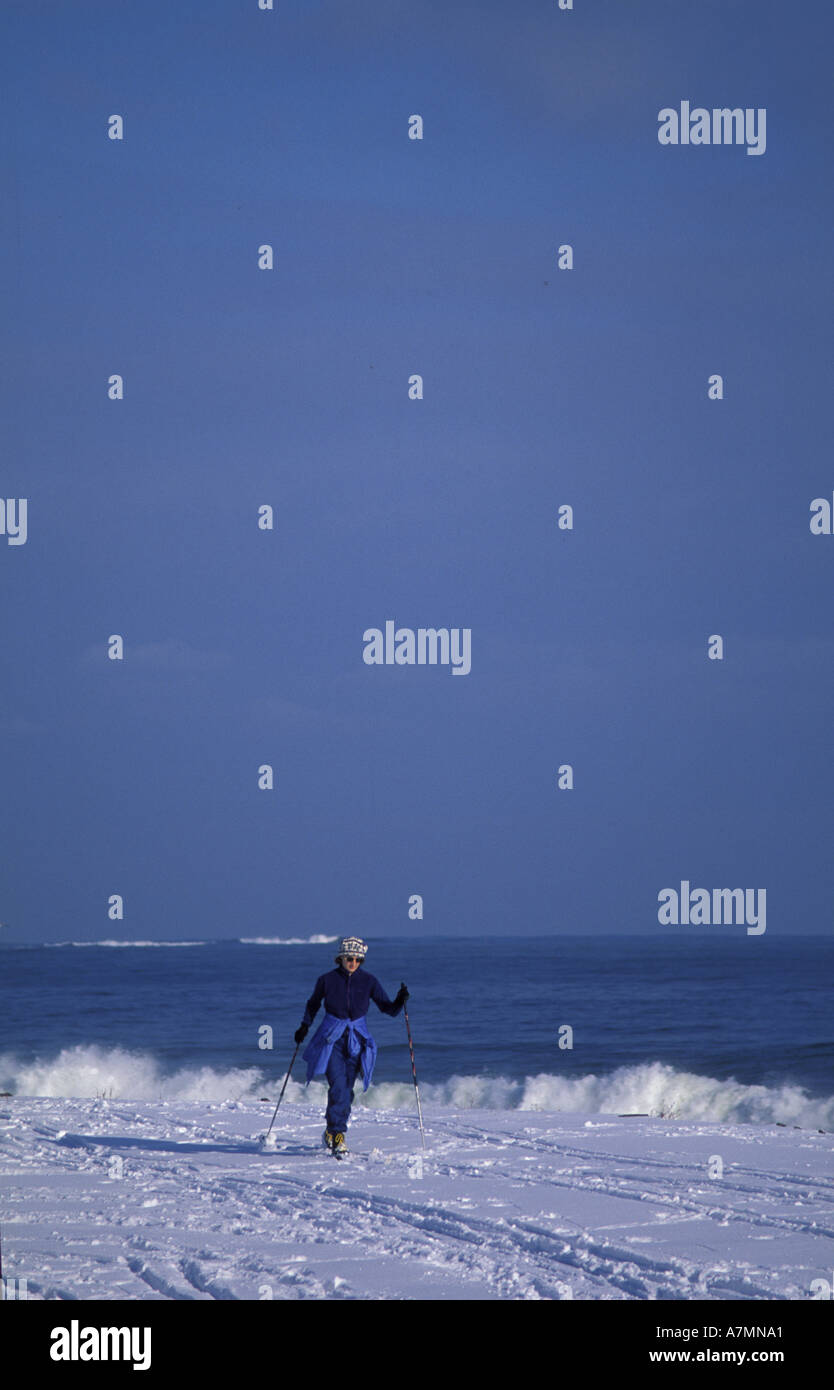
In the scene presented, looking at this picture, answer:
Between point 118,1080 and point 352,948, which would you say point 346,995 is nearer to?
point 352,948

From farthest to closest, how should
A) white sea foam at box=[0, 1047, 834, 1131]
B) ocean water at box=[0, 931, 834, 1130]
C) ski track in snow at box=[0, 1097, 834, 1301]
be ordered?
ocean water at box=[0, 931, 834, 1130], white sea foam at box=[0, 1047, 834, 1131], ski track in snow at box=[0, 1097, 834, 1301]

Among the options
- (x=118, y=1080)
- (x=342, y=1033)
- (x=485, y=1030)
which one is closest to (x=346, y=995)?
(x=342, y=1033)

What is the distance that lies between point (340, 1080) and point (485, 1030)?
27842mm

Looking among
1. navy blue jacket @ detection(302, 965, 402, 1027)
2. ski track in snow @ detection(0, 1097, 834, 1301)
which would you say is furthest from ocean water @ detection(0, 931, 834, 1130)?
navy blue jacket @ detection(302, 965, 402, 1027)

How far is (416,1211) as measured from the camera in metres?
8.98

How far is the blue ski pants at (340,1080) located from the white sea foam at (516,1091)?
359 inches

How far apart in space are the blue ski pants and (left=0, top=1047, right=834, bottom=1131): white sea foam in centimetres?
911

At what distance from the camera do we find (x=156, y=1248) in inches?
306

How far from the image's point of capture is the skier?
37.1ft

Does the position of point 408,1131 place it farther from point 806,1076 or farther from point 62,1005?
point 62,1005

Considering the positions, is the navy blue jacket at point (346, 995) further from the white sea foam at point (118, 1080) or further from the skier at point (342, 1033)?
the white sea foam at point (118, 1080)

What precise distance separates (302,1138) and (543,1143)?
2379 mm

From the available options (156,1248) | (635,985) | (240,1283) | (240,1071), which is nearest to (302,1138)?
(156,1248)

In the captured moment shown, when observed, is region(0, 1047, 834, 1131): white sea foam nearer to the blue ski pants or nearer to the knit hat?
the blue ski pants
